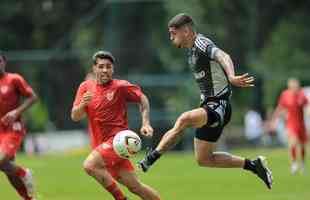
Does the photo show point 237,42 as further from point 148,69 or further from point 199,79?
point 199,79

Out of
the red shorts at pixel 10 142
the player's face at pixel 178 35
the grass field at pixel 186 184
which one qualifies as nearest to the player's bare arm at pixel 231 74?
the player's face at pixel 178 35

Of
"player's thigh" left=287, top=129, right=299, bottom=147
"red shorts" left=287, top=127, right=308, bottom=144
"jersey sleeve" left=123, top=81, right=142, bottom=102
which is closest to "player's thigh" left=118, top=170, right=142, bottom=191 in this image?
"jersey sleeve" left=123, top=81, right=142, bottom=102

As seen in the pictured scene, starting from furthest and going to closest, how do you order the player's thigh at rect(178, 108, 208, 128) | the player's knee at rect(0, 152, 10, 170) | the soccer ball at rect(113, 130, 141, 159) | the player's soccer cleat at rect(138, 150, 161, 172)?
1. the player's knee at rect(0, 152, 10, 170)
2. the player's thigh at rect(178, 108, 208, 128)
3. the player's soccer cleat at rect(138, 150, 161, 172)
4. the soccer ball at rect(113, 130, 141, 159)

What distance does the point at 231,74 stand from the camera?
40.9ft

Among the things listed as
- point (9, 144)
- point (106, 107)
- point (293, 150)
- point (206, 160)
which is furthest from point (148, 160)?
point (293, 150)

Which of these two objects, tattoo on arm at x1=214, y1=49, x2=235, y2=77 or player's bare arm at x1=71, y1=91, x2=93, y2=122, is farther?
player's bare arm at x1=71, y1=91, x2=93, y2=122

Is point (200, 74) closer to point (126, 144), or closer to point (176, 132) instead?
point (176, 132)

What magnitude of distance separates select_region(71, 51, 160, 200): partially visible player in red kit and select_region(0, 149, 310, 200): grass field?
12.4ft

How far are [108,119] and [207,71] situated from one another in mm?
1406

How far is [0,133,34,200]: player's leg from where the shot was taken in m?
14.6

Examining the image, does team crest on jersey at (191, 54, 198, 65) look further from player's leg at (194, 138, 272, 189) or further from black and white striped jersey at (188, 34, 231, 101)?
player's leg at (194, 138, 272, 189)

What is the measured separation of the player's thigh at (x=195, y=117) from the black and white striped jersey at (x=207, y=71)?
0.29m

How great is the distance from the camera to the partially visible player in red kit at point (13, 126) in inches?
577

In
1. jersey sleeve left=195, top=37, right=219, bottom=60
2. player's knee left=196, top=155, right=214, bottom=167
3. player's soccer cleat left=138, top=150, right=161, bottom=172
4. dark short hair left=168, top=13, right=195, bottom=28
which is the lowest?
player's knee left=196, top=155, right=214, bottom=167
